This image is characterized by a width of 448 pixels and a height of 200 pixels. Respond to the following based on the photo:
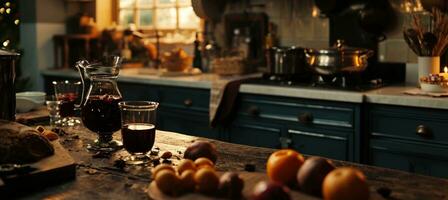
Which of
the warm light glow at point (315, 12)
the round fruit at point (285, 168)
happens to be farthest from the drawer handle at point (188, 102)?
the round fruit at point (285, 168)

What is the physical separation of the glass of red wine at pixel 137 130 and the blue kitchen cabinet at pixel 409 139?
157cm

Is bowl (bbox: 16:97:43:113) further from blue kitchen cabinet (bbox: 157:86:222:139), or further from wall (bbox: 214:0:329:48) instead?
wall (bbox: 214:0:329:48)

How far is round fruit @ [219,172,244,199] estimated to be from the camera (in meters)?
1.33

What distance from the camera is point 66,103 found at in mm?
2342

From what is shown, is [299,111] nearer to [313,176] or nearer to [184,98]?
[184,98]

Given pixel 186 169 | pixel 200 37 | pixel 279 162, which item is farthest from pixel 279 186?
pixel 200 37

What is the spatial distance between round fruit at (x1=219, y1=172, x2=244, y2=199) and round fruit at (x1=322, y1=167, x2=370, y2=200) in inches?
7.9

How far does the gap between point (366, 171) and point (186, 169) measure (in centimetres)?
55

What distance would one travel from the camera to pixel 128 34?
4914 millimetres

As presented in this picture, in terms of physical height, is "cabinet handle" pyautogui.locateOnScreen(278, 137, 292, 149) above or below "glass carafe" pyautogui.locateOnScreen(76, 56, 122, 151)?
below

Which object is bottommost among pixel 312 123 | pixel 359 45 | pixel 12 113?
pixel 312 123

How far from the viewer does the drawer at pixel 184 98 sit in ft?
12.3

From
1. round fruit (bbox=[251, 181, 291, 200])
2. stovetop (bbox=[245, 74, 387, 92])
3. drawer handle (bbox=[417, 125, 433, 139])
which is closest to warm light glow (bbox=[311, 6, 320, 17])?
stovetop (bbox=[245, 74, 387, 92])

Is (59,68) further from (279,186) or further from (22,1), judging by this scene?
(279,186)
